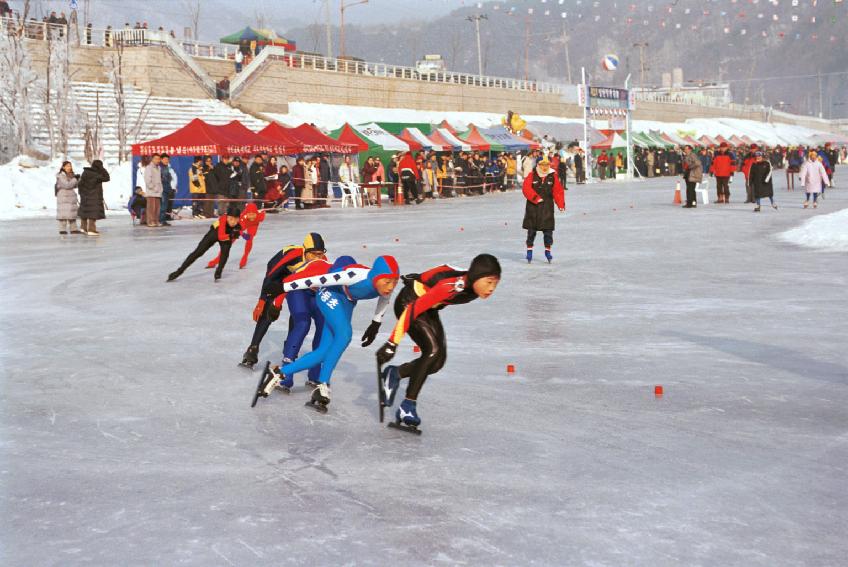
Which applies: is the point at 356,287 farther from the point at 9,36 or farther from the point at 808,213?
the point at 9,36

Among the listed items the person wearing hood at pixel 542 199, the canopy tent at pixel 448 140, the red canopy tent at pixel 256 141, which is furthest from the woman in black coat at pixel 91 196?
the canopy tent at pixel 448 140

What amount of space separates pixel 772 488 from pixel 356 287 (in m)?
2.55

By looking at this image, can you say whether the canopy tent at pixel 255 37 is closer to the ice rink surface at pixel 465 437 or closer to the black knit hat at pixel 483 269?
the ice rink surface at pixel 465 437

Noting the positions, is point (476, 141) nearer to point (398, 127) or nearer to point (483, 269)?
point (398, 127)

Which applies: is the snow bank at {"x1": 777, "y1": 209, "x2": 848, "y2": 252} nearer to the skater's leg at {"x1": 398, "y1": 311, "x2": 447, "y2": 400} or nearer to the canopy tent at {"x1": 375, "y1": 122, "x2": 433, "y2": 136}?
the skater's leg at {"x1": 398, "y1": 311, "x2": 447, "y2": 400}

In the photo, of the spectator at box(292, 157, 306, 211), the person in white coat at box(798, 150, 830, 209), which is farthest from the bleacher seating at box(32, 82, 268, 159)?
the person in white coat at box(798, 150, 830, 209)

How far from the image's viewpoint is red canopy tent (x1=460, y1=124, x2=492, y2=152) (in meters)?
41.8

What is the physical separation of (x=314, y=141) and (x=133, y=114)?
43.3 ft

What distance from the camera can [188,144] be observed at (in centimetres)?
2747

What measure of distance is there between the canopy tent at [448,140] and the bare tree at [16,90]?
13792 mm

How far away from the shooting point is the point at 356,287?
6.39 meters

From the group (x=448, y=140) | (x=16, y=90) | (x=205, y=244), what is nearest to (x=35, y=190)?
(x=16, y=90)

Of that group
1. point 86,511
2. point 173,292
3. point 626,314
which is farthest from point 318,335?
point 173,292

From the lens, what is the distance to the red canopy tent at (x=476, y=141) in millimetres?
41844
